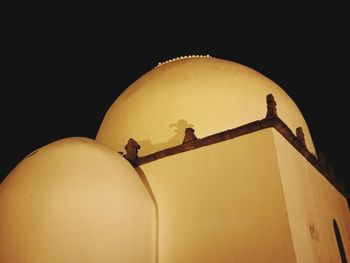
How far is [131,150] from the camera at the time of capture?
692 centimetres

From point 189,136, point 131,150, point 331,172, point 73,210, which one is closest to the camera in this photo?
point 73,210

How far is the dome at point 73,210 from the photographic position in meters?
4.60

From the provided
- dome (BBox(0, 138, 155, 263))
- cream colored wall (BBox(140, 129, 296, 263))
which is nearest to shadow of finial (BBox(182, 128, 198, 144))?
cream colored wall (BBox(140, 129, 296, 263))

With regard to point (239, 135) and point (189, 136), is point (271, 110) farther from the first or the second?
point (189, 136)

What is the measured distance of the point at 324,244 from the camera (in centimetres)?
598

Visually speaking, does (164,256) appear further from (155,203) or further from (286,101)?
(286,101)

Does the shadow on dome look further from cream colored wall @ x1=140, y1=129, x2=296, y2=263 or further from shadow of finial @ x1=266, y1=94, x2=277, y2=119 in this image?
shadow of finial @ x1=266, y1=94, x2=277, y2=119

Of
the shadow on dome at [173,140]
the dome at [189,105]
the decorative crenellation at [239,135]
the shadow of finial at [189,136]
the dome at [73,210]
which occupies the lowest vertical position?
the dome at [73,210]

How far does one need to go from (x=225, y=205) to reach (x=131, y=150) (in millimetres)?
2297

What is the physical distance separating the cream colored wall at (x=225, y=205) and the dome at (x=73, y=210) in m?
0.52

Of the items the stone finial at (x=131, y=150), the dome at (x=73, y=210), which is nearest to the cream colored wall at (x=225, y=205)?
the dome at (x=73, y=210)

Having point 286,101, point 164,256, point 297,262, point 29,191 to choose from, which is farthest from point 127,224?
point 286,101

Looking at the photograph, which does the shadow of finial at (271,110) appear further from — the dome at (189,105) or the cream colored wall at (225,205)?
the dome at (189,105)

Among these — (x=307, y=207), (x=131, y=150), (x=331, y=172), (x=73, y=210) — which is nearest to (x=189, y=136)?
(x=131, y=150)
